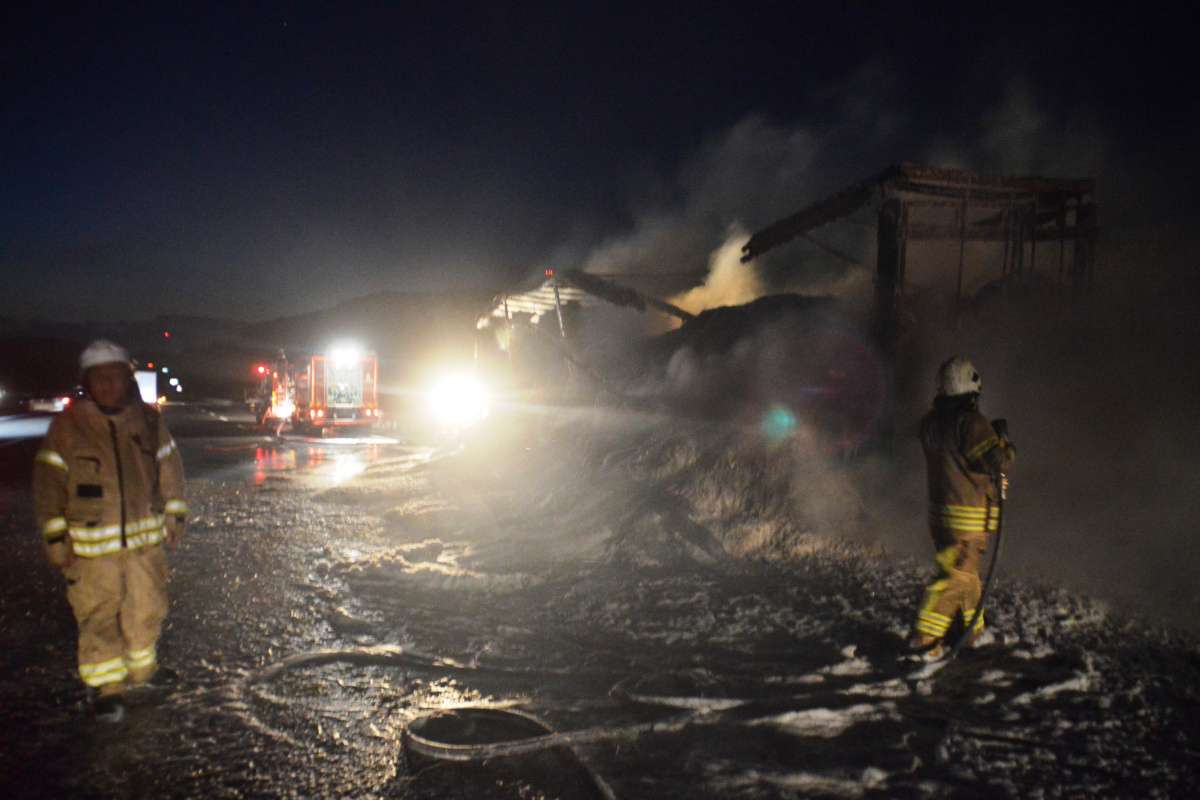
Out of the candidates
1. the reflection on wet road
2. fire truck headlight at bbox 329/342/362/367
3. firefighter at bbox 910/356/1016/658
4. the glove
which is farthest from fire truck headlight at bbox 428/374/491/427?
firefighter at bbox 910/356/1016/658

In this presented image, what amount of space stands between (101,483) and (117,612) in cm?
71

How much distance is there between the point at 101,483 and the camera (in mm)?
3736

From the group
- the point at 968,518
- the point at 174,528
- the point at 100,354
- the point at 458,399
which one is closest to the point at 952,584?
the point at 968,518

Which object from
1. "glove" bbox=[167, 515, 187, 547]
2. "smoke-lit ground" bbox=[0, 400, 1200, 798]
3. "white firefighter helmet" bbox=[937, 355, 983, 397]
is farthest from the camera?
"white firefighter helmet" bbox=[937, 355, 983, 397]

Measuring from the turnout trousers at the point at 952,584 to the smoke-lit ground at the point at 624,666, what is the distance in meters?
0.26

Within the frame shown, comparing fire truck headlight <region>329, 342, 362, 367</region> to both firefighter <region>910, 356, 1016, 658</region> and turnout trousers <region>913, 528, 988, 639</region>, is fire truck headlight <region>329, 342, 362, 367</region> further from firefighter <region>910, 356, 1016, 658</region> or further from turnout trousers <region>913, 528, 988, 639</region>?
turnout trousers <region>913, 528, 988, 639</region>

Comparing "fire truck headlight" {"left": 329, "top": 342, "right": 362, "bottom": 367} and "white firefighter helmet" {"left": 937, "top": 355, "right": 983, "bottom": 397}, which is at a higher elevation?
"fire truck headlight" {"left": 329, "top": 342, "right": 362, "bottom": 367}

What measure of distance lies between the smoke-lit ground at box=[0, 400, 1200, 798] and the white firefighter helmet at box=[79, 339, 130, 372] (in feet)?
6.07

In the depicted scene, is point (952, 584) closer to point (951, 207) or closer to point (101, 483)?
point (101, 483)

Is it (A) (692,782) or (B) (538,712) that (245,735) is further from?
(A) (692,782)

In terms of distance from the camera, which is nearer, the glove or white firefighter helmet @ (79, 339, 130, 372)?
white firefighter helmet @ (79, 339, 130, 372)

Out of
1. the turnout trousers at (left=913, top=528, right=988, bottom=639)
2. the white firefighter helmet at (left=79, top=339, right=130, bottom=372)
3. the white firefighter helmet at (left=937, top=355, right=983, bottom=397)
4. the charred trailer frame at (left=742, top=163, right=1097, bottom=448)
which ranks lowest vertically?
the turnout trousers at (left=913, top=528, right=988, bottom=639)

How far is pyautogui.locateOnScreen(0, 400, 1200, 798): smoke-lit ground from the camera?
3.23 metres

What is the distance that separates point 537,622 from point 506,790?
→ 2282mm
